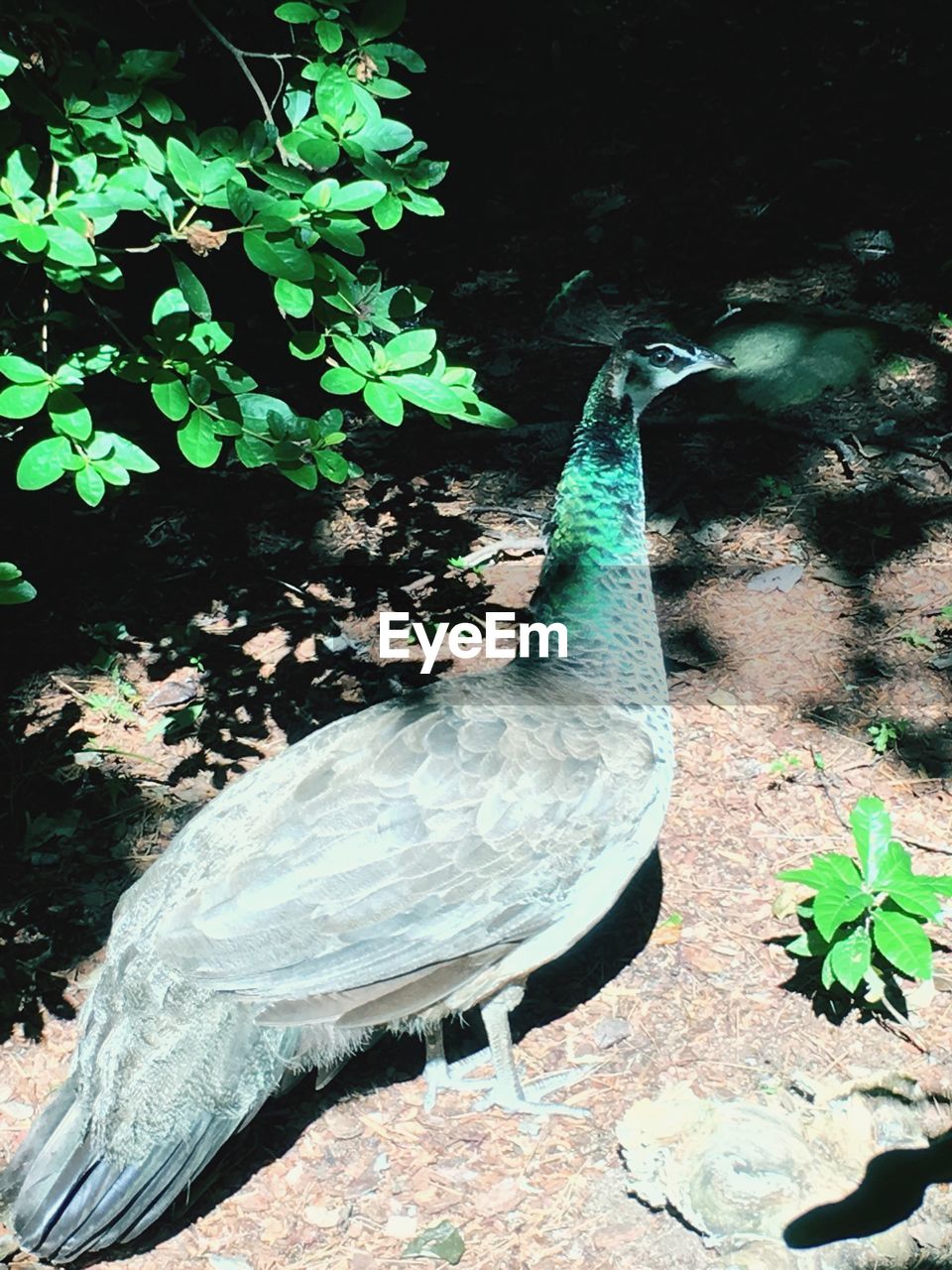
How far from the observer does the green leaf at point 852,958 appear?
11.8 feet

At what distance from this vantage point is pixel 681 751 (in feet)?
15.7

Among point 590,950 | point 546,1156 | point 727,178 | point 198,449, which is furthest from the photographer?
point 727,178

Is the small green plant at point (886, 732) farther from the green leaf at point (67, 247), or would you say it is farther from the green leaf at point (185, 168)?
the green leaf at point (67, 247)

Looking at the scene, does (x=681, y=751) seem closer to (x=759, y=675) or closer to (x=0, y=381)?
(x=759, y=675)

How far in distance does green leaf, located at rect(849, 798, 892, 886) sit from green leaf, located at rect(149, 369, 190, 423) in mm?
2191

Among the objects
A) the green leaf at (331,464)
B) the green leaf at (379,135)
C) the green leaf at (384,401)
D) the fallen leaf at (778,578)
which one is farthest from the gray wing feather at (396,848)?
the fallen leaf at (778,578)

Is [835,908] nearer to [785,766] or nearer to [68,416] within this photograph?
[785,766]

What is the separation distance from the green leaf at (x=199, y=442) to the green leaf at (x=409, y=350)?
1.30 feet

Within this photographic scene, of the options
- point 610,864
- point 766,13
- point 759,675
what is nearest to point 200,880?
point 610,864

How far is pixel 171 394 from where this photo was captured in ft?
8.96

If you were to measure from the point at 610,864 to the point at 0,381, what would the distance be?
2074mm

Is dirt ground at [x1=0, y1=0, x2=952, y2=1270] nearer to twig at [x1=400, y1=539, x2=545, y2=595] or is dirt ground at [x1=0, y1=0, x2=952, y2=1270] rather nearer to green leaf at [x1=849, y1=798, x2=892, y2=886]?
twig at [x1=400, y1=539, x2=545, y2=595]

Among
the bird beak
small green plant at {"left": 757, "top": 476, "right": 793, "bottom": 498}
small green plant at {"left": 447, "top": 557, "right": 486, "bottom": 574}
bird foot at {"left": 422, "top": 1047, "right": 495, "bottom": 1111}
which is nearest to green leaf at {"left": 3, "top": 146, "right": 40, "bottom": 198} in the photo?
the bird beak

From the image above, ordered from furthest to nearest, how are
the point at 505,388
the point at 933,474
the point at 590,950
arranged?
1. the point at 505,388
2. the point at 933,474
3. the point at 590,950
